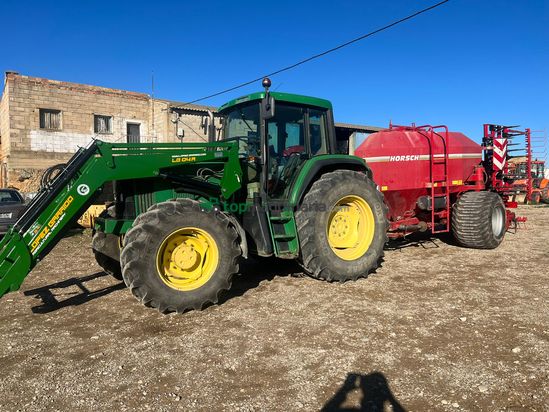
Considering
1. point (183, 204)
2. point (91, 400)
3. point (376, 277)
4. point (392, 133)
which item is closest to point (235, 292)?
point (183, 204)

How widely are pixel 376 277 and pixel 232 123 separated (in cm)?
297

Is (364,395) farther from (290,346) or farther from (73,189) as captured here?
(73,189)

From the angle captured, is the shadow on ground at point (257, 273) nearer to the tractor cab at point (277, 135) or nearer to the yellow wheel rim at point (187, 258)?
the yellow wheel rim at point (187, 258)

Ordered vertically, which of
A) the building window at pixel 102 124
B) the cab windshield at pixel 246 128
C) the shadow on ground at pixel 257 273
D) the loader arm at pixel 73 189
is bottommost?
the shadow on ground at pixel 257 273

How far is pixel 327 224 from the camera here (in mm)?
5551

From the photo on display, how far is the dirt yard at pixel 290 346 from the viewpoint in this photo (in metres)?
2.83

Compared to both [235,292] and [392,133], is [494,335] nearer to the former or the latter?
[235,292]

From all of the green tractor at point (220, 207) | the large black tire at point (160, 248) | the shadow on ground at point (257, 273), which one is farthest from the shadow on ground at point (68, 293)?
the shadow on ground at point (257, 273)

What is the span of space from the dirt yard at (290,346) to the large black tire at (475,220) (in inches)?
69.7

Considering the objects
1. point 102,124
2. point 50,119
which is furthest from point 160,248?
point 102,124

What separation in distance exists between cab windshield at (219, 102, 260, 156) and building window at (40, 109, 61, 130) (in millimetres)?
16673

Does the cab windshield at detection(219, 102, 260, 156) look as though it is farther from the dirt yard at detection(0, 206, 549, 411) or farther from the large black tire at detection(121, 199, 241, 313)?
the dirt yard at detection(0, 206, 549, 411)

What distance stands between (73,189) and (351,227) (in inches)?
143

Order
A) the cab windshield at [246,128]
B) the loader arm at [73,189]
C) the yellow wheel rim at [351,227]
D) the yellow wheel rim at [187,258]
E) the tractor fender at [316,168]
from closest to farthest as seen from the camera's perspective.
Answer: the loader arm at [73,189], the yellow wheel rim at [187,258], the tractor fender at [316,168], the cab windshield at [246,128], the yellow wheel rim at [351,227]
